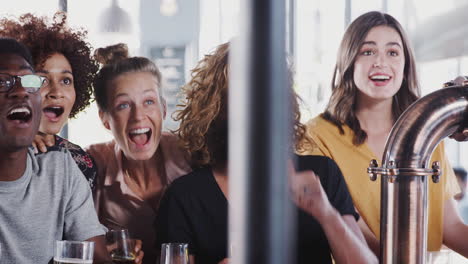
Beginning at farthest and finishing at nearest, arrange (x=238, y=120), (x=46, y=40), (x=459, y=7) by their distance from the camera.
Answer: (x=459, y=7) < (x=46, y=40) < (x=238, y=120)

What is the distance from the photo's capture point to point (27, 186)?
1726 millimetres

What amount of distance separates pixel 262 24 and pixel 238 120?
2 cm

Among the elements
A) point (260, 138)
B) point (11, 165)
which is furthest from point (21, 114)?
point (260, 138)

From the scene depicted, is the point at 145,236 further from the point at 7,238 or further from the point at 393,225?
the point at 393,225

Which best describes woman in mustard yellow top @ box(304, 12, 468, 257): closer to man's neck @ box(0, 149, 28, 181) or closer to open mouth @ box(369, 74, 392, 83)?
open mouth @ box(369, 74, 392, 83)

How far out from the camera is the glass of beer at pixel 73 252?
4.05 feet

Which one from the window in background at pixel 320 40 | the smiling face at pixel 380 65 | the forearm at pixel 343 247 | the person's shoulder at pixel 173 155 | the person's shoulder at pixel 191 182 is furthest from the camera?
the window in background at pixel 320 40

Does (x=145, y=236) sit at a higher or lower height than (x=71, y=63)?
lower

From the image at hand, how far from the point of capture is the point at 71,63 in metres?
1.86

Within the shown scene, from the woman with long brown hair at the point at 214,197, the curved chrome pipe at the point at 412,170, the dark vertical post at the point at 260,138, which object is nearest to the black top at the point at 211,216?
the woman with long brown hair at the point at 214,197

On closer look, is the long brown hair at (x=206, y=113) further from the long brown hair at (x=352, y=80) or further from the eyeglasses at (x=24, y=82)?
the eyeglasses at (x=24, y=82)

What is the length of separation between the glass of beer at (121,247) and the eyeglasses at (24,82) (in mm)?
440

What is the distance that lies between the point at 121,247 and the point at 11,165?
37 cm

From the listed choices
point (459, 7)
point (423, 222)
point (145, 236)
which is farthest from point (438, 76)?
point (423, 222)
